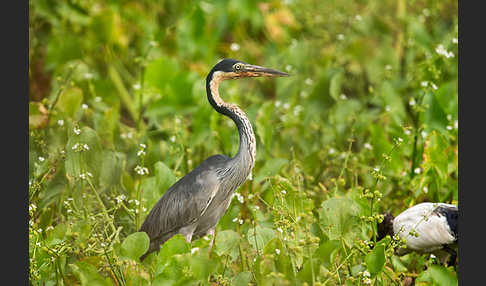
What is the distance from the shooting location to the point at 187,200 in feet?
9.23

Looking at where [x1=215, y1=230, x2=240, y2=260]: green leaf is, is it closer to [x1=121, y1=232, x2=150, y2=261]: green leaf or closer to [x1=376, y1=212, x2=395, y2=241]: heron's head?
[x1=121, y1=232, x2=150, y2=261]: green leaf

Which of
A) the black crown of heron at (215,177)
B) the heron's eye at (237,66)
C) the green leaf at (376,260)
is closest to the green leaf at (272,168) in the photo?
the black crown of heron at (215,177)

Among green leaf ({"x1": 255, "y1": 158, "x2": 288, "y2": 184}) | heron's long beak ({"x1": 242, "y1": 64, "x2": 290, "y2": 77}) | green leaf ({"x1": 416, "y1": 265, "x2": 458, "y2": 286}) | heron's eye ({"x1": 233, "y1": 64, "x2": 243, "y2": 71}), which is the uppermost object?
heron's eye ({"x1": 233, "y1": 64, "x2": 243, "y2": 71})

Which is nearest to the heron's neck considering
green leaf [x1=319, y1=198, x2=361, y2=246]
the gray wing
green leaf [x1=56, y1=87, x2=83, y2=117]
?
the gray wing

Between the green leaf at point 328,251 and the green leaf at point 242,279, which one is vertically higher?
the green leaf at point 328,251

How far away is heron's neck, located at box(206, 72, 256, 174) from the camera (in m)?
2.78

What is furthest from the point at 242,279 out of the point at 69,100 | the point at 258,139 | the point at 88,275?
the point at 69,100

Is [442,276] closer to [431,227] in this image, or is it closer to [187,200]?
[431,227]

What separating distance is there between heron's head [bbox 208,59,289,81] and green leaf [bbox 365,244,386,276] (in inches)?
30.9

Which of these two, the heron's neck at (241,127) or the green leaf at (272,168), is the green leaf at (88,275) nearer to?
the heron's neck at (241,127)

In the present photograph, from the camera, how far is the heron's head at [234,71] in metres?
2.79

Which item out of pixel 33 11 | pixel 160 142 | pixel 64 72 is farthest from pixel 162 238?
pixel 33 11

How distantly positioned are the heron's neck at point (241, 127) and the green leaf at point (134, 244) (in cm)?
48

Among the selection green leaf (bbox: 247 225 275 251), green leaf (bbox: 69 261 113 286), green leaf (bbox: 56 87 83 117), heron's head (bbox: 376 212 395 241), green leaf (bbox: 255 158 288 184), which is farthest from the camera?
green leaf (bbox: 56 87 83 117)
